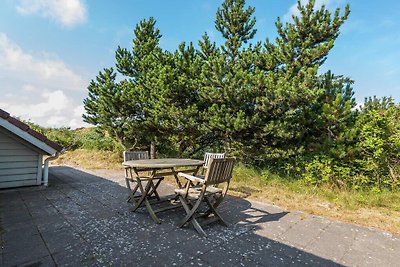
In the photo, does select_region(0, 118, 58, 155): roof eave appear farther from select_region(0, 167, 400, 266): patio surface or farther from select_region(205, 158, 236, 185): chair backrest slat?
select_region(205, 158, 236, 185): chair backrest slat

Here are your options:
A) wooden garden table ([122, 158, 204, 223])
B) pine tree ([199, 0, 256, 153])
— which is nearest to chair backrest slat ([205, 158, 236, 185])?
wooden garden table ([122, 158, 204, 223])

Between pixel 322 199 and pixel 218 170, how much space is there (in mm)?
3336

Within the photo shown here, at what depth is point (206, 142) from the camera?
353 inches

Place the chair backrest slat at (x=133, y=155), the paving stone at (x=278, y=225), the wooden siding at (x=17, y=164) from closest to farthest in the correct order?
the paving stone at (x=278, y=225), the chair backrest slat at (x=133, y=155), the wooden siding at (x=17, y=164)

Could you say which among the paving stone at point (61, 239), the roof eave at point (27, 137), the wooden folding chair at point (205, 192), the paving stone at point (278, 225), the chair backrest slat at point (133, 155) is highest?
the roof eave at point (27, 137)

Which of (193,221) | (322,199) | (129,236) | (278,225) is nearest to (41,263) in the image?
(129,236)

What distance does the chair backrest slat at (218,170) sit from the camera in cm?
304

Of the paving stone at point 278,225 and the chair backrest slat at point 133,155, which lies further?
the chair backrest slat at point 133,155

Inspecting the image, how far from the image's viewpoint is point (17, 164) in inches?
209

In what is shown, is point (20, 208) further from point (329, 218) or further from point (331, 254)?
point (329, 218)

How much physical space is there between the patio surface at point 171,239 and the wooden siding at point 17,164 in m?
1.16

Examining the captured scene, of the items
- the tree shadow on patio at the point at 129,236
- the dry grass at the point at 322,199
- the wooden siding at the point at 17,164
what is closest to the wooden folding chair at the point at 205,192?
the tree shadow on patio at the point at 129,236

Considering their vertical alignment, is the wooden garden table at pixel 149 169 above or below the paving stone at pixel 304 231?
above

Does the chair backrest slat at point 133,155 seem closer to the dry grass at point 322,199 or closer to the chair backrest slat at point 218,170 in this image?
the chair backrest slat at point 218,170
